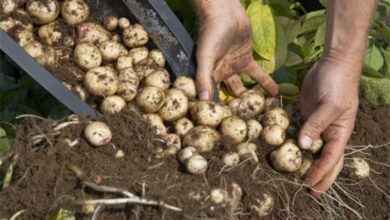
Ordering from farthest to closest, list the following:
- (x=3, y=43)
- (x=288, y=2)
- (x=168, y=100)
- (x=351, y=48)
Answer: (x=288, y=2) → (x=351, y=48) → (x=168, y=100) → (x=3, y=43)

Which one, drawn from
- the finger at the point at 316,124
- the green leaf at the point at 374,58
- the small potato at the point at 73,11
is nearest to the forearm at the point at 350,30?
the finger at the point at 316,124

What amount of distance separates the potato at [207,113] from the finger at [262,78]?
461mm

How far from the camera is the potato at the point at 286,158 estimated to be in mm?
2215

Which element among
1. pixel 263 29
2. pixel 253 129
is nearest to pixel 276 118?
pixel 253 129

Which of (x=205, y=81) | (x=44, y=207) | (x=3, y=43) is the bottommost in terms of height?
(x=205, y=81)

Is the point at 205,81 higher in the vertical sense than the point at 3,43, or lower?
lower

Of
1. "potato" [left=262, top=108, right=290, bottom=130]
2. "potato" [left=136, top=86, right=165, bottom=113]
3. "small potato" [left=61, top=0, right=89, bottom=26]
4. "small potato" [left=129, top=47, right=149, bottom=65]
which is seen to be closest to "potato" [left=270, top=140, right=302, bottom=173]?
"potato" [left=262, top=108, right=290, bottom=130]

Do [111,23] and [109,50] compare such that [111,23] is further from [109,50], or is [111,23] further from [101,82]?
[101,82]

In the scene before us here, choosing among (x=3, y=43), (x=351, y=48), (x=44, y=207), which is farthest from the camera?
(x=351, y=48)

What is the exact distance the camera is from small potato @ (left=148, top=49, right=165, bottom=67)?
2490mm

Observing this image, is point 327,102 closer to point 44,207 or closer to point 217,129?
point 217,129

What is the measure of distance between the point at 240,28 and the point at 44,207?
118 cm

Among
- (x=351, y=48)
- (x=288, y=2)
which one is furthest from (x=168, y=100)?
(x=288, y=2)

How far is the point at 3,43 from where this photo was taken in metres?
2.04
